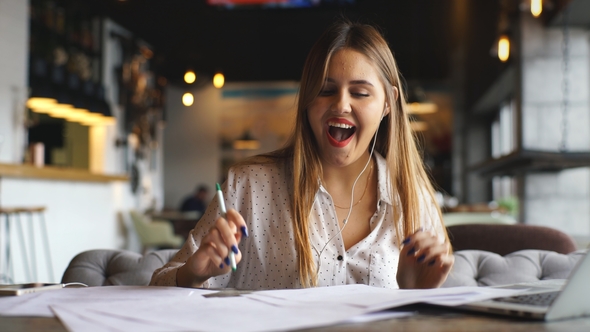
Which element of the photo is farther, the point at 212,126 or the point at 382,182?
the point at 212,126

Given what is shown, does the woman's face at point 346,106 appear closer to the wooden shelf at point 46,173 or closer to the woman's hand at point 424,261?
the woman's hand at point 424,261

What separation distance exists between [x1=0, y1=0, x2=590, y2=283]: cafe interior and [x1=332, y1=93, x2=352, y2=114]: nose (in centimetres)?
119

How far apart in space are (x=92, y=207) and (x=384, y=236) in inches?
291

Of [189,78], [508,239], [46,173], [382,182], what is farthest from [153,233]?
[382,182]

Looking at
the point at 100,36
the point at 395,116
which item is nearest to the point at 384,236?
the point at 395,116

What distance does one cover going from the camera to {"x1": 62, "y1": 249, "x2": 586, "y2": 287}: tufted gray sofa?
2051mm

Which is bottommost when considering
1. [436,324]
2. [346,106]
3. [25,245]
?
[25,245]

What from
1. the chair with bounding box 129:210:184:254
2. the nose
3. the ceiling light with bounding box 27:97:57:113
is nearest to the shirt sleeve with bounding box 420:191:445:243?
the nose

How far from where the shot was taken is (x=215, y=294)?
1153 millimetres

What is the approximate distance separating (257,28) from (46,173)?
434cm

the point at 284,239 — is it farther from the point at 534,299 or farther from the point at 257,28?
the point at 257,28

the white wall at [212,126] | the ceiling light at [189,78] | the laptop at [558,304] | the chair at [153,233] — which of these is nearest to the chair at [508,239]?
the laptop at [558,304]

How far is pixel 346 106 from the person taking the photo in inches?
68.6

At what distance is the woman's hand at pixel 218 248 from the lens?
Result: 121 cm
